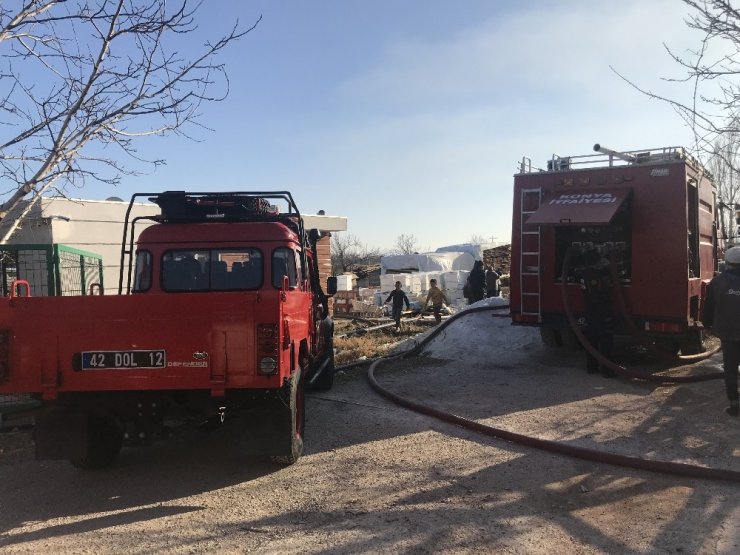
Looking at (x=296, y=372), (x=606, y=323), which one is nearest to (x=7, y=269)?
(x=296, y=372)

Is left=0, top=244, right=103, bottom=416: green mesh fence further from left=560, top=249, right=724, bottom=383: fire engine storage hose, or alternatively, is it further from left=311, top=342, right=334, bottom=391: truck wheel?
left=560, top=249, right=724, bottom=383: fire engine storage hose

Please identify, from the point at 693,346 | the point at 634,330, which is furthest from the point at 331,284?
the point at 693,346

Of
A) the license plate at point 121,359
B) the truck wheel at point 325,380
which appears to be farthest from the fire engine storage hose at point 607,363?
the license plate at point 121,359

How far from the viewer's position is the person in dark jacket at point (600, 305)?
9.32 meters

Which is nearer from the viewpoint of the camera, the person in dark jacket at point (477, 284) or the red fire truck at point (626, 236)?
the red fire truck at point (626, 236)

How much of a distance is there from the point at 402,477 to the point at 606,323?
5.41 metres

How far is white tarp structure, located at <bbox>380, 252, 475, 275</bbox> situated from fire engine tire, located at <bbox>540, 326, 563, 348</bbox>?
2857 cm

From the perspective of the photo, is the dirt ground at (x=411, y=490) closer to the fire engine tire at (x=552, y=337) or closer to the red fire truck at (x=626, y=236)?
the red fire truck at (x=626, y=236)

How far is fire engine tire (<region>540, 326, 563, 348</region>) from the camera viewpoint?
11.5m

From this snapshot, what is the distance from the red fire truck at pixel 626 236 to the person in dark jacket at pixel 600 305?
0.22 m

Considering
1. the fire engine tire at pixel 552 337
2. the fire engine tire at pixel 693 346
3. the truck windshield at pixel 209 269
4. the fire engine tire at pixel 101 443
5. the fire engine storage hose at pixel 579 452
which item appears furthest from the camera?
the fire engine tire at pixel 552 337

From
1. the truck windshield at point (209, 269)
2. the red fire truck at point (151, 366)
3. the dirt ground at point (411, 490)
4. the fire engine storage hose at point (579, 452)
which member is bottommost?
the dirt ground at point (411, 490)

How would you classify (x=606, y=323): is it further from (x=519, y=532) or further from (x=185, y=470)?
(x=185, y=470)

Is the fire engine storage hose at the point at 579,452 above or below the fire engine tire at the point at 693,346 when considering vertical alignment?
below
